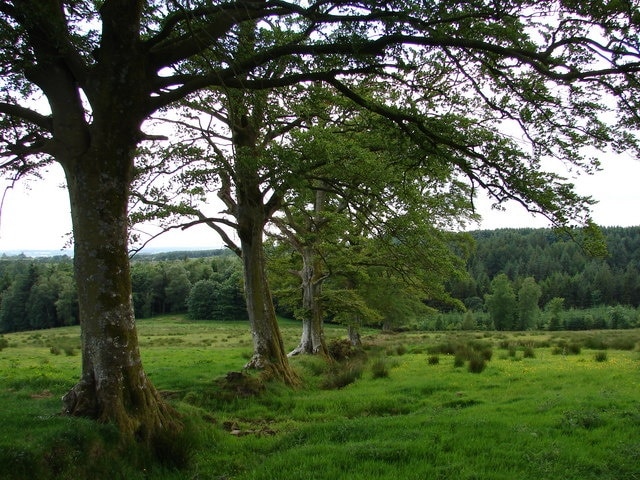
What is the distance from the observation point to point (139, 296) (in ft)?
286

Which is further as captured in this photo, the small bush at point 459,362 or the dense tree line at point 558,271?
the dense tree line at point 558,271

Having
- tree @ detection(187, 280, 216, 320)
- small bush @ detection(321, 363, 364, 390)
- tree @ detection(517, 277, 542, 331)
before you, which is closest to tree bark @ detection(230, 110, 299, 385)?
small bush @ detection(321, 363, 364, 390)

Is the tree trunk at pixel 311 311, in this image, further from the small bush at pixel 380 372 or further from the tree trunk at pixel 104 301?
the tree trunk at pixel 104 301

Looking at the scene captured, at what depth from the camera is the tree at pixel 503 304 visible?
70438mm

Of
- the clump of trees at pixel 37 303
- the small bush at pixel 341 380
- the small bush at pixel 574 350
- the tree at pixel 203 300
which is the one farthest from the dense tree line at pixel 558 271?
the small bush at pixel 341 380

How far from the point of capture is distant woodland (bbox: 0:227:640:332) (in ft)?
235

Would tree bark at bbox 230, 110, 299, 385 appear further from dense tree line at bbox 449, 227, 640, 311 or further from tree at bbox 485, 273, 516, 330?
dense tree line at bbox 449, 227, 640, 311

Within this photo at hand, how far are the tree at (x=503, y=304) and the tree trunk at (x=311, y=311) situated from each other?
58.0 meters

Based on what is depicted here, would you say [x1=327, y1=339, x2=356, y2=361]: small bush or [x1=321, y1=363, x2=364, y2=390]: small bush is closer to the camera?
[x1=321, y1=363, x2=364, y2=390]: small bush

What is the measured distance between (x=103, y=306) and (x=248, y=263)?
23.5 ft

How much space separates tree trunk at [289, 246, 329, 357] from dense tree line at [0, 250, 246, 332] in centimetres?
5153

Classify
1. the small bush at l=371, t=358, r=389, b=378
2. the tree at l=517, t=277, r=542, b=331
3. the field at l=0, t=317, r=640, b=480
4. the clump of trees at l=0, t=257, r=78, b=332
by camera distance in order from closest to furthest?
1. the field at l=0, t=317, r=640, b=480
2. the small bush at l=371, t=358, r=389, b=378
3. the tree at l=517, t=277, r=542, b=331
4. the clump of trees at l=0, t=257, r=78, b=332

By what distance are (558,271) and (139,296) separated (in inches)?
3881

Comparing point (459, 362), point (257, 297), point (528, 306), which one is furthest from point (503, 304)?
point (257, 297)
